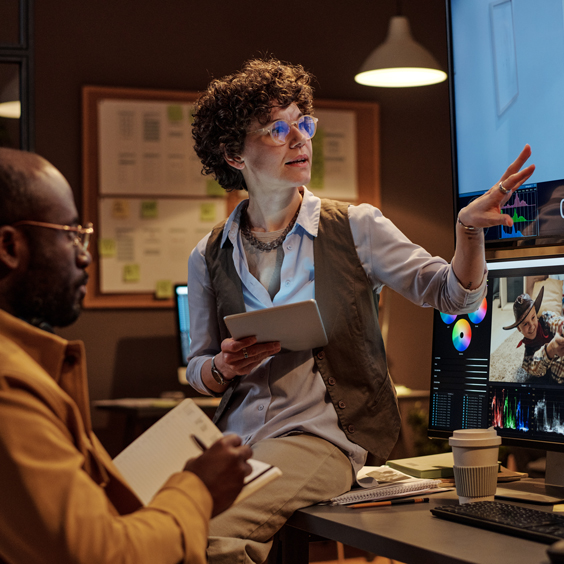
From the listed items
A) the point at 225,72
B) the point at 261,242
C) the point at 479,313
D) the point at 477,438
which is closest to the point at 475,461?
the point at 477,438

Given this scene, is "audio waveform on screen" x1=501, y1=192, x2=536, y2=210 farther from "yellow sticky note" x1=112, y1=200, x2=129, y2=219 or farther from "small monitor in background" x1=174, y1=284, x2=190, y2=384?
"yellow sticky note" x1=112, y1=200, x2=129, y2=219

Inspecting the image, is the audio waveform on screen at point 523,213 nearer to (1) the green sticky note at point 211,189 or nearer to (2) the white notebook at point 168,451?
(2) the white notebook at point 168,451

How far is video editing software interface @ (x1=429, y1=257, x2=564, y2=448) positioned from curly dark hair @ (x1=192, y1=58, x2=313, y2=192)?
25.9 inches

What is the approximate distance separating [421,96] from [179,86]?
1.58 meters

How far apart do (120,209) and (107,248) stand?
236 millimetres

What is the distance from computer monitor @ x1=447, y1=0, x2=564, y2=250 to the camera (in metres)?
1.65

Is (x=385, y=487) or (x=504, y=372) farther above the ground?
(x=504, y=372)

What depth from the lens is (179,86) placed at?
14.3 feet

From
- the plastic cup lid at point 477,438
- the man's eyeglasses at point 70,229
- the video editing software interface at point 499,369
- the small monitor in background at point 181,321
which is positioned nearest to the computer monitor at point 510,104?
the video editing software interface at point 499,369

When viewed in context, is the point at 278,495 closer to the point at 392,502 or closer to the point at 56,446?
the point at 392,502

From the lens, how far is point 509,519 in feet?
3.97

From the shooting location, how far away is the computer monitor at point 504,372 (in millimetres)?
1530

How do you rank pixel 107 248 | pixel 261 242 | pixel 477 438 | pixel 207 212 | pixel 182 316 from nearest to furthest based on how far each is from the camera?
1. pixel 477 438
2. pixel 261 242
3. pixel 182 316
4. pixel 107 248
5. pixel 207 212

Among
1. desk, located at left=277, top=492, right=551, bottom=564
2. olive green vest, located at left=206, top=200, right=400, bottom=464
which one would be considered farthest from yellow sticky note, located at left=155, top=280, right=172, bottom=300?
desk, located at left=277, top=492, right=551, bottom=564
